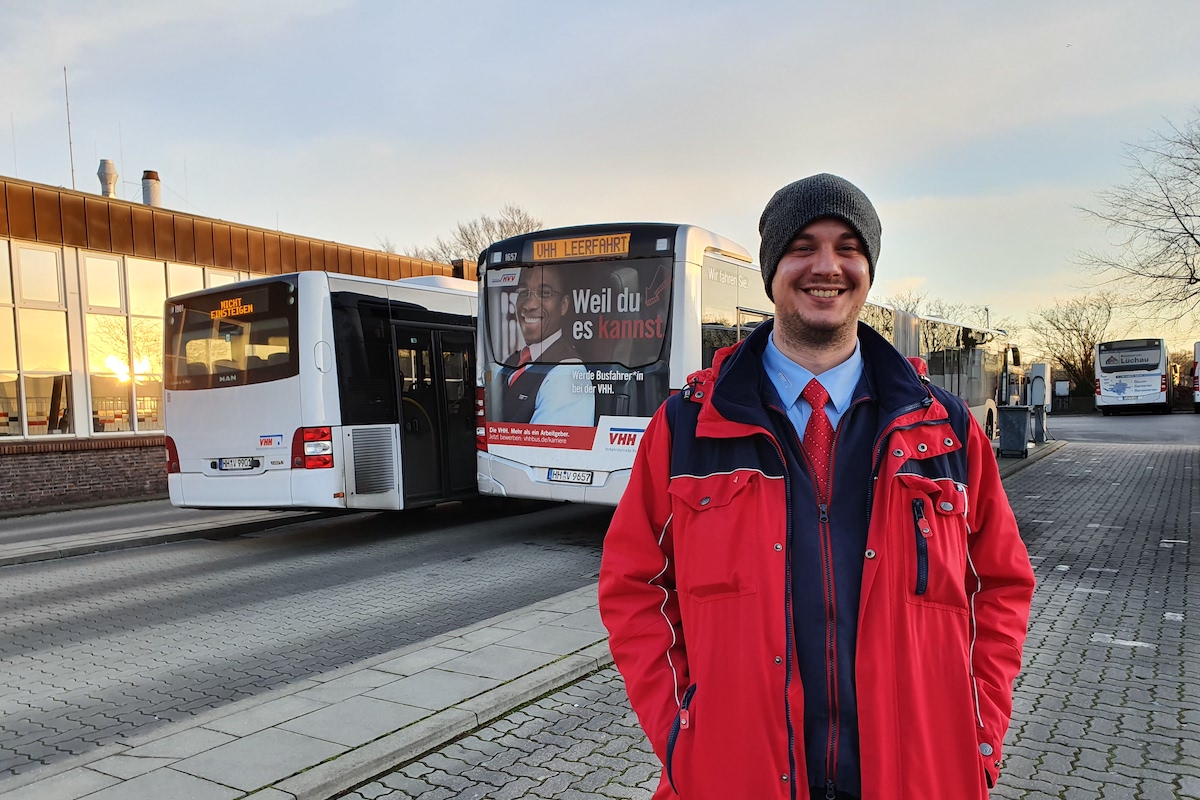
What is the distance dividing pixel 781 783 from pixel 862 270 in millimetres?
1119

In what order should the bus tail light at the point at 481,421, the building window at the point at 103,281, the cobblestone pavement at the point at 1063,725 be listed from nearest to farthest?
the cobblestone pavement at the point at 1063,725 < the bus tail light at the point at 481,421 < the building window at the point at 103,281

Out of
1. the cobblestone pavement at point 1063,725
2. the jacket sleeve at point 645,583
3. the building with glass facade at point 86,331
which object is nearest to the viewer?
the jacket sleeve at point 645,583

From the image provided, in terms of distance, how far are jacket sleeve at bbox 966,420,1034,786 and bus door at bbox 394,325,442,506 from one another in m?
9.00

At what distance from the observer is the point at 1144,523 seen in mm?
11047

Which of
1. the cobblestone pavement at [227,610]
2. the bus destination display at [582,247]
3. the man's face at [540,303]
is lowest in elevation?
the cobblestone pavement at [227,610]

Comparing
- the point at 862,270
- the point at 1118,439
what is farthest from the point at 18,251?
the point at 1118,439

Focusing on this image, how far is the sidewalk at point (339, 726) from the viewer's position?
3479 millimetres

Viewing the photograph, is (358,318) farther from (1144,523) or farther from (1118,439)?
(1118,439)

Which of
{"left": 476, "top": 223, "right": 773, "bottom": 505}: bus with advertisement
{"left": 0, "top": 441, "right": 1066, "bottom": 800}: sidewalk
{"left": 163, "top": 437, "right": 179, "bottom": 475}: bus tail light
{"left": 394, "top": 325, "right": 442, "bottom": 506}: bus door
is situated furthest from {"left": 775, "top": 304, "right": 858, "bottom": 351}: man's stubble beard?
{"left": 163, "top": 437, "right": 179, "bottom": 475}: bus tail light

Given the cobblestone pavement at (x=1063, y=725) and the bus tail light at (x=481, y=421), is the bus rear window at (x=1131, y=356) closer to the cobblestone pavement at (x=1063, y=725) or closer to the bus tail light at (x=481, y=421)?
the cobblestone pavement at (x=1063, y=725)

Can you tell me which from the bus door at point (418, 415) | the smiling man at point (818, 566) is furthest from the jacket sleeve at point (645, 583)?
the bus door at point (418, 415)

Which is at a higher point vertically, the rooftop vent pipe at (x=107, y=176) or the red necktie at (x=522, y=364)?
the rooftop vent pipe at (x=107, y=176)

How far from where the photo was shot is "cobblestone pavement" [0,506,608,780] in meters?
4.98

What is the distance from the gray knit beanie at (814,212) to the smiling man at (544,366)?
720 centimetres
